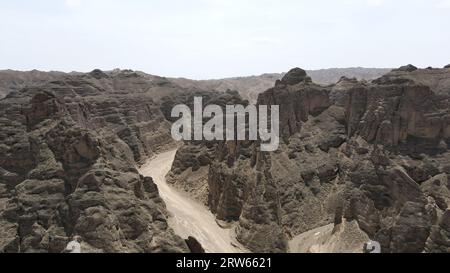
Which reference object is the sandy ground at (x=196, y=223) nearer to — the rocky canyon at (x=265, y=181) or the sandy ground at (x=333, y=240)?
the rocky canyon at (x=265, y=181)

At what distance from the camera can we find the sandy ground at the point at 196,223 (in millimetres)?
37344

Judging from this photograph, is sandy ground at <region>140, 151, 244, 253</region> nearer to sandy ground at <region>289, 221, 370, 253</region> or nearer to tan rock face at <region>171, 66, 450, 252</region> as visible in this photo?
tan rock face at <region>171, 66, 450, 252</region>

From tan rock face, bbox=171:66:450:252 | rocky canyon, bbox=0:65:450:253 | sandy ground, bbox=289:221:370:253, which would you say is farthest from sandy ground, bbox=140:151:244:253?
sandy ground, bbox=289:221:370:253

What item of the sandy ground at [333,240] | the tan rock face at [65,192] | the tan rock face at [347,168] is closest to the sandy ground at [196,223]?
the tan rock face at [347,168]

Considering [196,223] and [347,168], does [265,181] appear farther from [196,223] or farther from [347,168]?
[347,168]

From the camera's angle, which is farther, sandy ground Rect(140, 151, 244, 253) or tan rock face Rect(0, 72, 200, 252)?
sandy ground Rect(140, 151, 244, 253)

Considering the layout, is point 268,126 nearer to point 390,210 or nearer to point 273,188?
point 273,188

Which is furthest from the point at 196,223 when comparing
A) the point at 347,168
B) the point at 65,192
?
the point at 347,168

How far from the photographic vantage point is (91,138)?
1275 inches

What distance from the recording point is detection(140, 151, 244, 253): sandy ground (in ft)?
123

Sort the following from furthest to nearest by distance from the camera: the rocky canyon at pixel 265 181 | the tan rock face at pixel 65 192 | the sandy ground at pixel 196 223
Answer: the sandy ground at pixel 196 223 < the rocky canyon at pixel 265 181 < the tan rock face at pixel 65 192

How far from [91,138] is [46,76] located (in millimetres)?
122920
